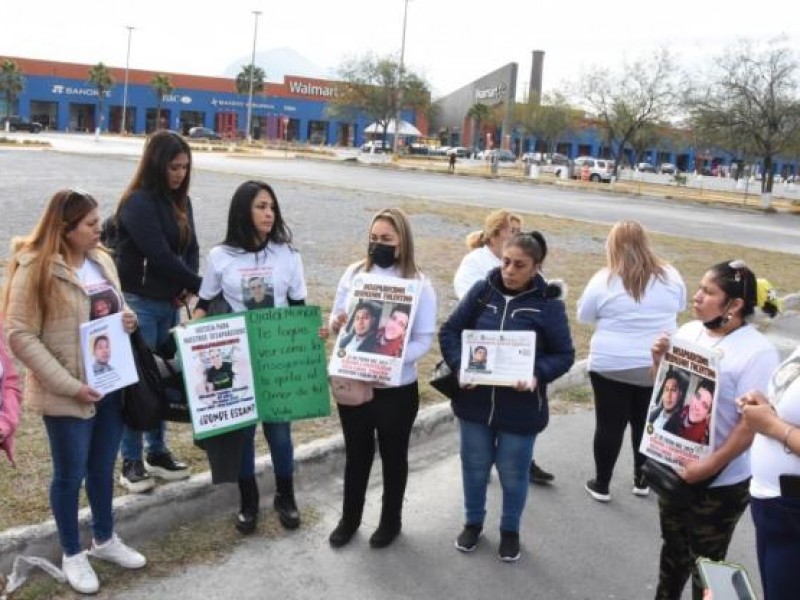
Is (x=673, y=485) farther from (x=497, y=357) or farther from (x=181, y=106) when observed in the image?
(x=181, y=106)

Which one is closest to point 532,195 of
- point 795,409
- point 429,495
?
point 429,495

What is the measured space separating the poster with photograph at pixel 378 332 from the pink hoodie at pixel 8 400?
58.9 inches

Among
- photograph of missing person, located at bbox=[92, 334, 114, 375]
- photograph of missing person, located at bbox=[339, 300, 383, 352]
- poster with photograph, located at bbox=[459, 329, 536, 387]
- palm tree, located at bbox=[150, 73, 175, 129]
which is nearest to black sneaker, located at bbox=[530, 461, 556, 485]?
poster with photograph, located at bbox=[459, 329, 536, 387]

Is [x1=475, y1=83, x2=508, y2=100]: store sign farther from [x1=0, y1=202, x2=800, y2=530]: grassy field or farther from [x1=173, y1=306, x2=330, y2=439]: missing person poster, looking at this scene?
[x1=173, y1=306, x2=330, y2=439]: missing person poster

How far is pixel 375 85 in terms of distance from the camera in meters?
65.6

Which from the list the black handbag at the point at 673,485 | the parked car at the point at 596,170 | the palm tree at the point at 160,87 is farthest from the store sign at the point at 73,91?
the black handbag at the point at 673,485

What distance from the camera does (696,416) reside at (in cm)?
336

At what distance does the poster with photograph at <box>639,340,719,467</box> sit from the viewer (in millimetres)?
3299

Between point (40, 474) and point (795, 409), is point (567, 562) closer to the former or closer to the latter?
point (795, 409)

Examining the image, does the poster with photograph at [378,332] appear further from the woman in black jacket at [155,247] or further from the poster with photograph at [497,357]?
the woman in black jacket at [155,247]

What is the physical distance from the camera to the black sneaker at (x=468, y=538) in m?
4.36

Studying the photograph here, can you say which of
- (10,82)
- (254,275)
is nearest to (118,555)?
(254,275)

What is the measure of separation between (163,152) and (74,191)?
2.71 feet

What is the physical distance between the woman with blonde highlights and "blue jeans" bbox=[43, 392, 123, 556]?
9.27ft
